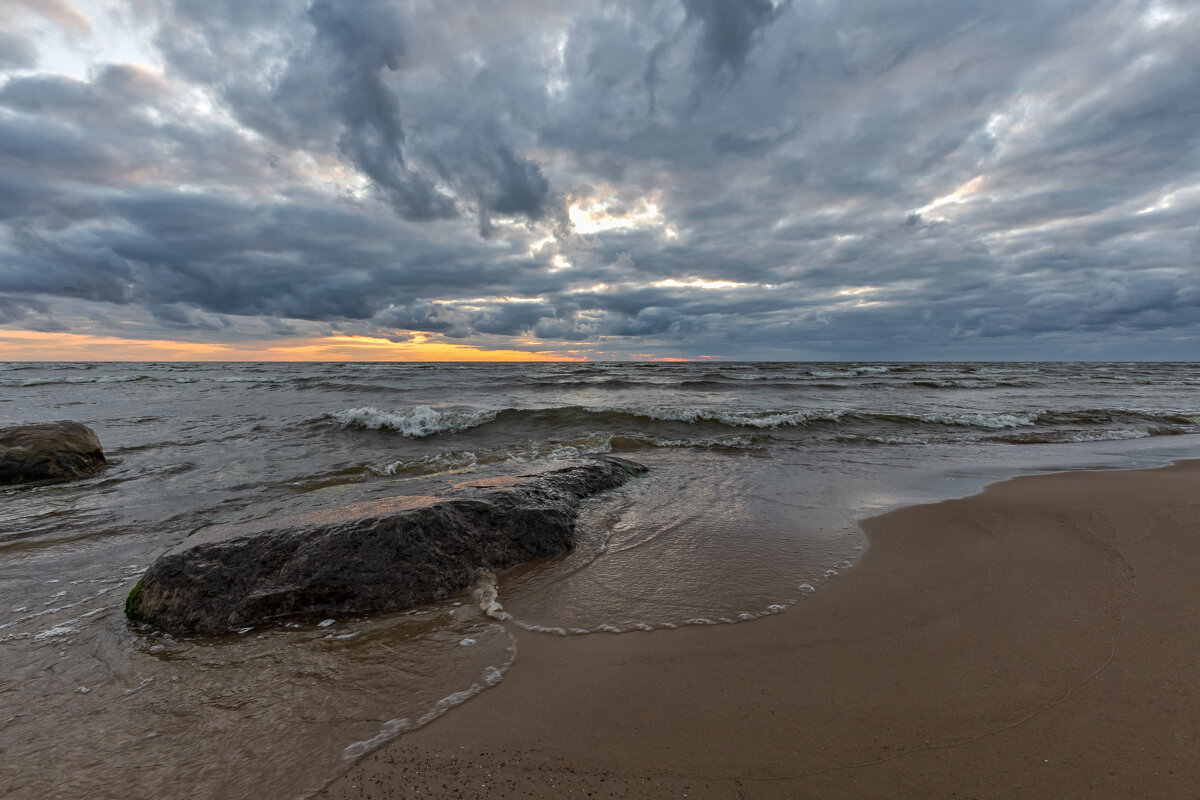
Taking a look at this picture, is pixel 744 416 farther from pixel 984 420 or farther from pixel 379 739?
pixel 379 739

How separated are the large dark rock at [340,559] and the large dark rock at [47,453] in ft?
18.5

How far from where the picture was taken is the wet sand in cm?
188

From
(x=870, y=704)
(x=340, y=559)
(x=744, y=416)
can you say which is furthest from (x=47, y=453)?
(x=744, y=416)

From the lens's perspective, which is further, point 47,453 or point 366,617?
point 47,453

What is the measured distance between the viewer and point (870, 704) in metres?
2.29

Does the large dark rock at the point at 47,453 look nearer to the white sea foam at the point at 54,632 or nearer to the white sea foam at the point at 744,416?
the white sea foam at the point at 54,632

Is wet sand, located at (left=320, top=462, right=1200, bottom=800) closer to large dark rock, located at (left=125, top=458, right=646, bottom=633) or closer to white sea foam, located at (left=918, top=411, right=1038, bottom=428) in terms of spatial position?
large dark rock, located at (left=125, top=458, right=646, bottom=633)

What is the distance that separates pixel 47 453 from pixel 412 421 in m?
6.17

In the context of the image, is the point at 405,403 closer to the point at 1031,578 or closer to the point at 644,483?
the point at 644,483

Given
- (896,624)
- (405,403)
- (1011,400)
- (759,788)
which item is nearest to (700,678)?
(759,788)

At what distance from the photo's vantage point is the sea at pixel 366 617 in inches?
87.9

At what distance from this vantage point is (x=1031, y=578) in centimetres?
362

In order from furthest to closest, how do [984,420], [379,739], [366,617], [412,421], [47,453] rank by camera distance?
1. [984,420]
2. [412,421]
3. [47,453]
4. [366,617]
5. [379,739]

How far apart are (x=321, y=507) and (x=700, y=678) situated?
3.78m
